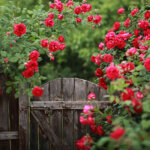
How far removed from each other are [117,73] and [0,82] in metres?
1.53

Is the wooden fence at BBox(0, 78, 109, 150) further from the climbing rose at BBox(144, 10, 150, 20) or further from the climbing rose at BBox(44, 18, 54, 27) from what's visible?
the climbing rose at BBox(144, 10, 150, 20)

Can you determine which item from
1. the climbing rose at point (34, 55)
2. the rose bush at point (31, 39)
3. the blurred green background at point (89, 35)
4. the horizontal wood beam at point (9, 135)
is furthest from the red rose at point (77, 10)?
the blurred green background at point (89, 35)

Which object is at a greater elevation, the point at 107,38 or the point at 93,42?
the point at 93,42

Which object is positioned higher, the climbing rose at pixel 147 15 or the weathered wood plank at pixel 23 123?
the climbing rose at pixel 147 15

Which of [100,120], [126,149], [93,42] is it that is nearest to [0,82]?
[100,120]

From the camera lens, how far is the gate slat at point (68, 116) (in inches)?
113

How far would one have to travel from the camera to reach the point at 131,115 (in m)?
2.28

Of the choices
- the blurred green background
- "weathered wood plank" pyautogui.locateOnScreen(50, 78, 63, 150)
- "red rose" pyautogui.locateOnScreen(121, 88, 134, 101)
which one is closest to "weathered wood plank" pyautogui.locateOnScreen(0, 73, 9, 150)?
"weathered wood plank" pyautogui.locateOnScreen(50, 78, 63, 150)

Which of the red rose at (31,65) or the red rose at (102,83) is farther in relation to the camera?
the red rose at (102,83)

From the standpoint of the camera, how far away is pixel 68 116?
291 cm

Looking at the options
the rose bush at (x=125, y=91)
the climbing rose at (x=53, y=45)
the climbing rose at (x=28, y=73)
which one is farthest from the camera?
the climbing rose at (x=53, y=45)

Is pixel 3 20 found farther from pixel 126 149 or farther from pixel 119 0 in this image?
pixel 119 0

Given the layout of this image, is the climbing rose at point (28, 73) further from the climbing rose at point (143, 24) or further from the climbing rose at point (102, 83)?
the climbing rose at point (143, 24)

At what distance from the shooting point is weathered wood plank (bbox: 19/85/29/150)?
2824 millimetres
